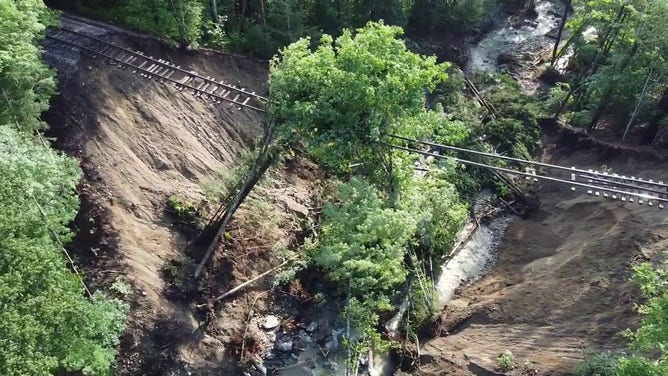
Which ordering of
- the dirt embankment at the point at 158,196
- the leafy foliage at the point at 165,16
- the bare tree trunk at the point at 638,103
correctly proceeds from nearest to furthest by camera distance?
the dirt embankment at the point at 158,196, the leafy foliage at the point at 165,16, the bare tree trunk at the point at 638,103

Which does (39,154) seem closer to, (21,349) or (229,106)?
(21,349)

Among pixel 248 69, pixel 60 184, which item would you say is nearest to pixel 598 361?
pixel 60 184

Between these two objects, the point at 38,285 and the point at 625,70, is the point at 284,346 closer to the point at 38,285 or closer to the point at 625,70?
the point at 38,285

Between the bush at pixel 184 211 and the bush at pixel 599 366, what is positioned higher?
the bush at pixel 599 366

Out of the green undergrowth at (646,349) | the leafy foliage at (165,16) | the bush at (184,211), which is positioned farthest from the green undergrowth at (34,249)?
the green undergrowth at (646,349)

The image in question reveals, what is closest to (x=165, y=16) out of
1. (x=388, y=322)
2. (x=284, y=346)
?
(x=284, y=346)

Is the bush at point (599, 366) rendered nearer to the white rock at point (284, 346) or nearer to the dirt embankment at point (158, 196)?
the white rock at point (284, 346)
